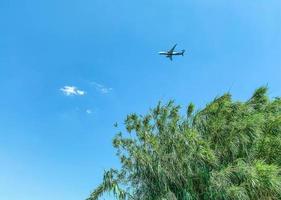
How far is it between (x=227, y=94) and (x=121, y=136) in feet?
15.8

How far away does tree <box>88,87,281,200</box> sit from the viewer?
15.5 meters

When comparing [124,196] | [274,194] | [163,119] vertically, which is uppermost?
[163,119]

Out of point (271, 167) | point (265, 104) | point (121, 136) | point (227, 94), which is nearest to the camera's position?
point (271, 167)

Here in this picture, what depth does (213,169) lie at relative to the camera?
16.0m

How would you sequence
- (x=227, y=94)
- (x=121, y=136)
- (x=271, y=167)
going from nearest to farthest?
1. (x=271, y=167)
2. (x=121, y=136)
3. (x=227, y=94)

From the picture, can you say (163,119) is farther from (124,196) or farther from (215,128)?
(124,196)

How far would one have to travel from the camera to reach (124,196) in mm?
15773

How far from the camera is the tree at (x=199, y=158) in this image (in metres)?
15.5

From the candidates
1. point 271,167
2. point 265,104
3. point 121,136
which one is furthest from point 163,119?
point 265,104

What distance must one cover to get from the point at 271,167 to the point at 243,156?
1.57 metres

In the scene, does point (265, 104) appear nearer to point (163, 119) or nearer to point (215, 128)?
point (215, 128)

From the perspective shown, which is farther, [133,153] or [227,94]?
[227,94]

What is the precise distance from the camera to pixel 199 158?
52.3 feet

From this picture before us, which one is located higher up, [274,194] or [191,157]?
[191,157]
